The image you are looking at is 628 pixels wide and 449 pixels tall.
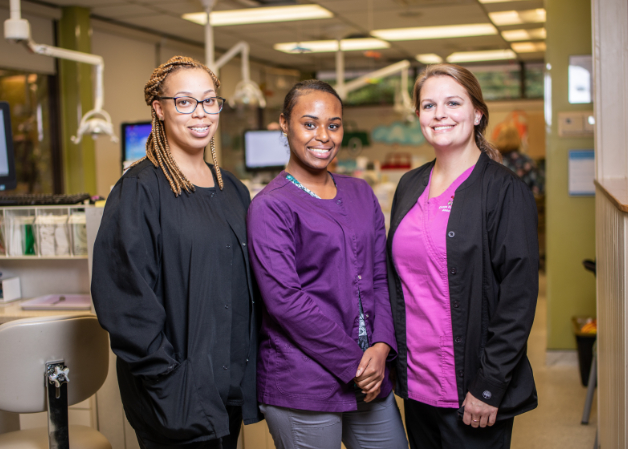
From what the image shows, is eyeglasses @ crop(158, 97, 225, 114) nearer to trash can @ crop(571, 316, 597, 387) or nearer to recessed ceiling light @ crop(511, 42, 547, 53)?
trash can @ crop(571, 316, 597, 387)

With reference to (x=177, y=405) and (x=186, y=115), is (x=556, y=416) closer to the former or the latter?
(x=177, y=405)

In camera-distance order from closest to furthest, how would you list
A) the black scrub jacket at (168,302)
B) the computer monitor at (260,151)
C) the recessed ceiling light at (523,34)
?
the black scrub jacket at (168,302) < the computer monitor at (260,151) < the recessed ceiling light at (523,34)

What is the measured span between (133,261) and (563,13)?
137 inches

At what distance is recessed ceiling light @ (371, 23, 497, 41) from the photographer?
711 cm

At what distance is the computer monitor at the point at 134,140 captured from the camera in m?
3.94

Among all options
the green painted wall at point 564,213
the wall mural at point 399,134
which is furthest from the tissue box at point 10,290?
the wall mural at point 399,134

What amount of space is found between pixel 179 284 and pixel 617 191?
1341mm

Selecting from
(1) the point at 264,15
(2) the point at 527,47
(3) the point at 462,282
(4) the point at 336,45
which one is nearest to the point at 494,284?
(3) the point at 462,282

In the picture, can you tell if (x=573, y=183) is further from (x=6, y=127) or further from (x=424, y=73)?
(x=6, y=127)

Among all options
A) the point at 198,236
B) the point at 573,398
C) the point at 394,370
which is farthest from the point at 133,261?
the point at 573,398

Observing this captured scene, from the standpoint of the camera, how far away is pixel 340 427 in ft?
5.21

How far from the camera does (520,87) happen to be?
9.91m

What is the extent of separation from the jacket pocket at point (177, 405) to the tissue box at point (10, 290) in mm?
1541

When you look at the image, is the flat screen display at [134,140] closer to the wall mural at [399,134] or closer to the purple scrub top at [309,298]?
the purple scrub top at [309,298]
